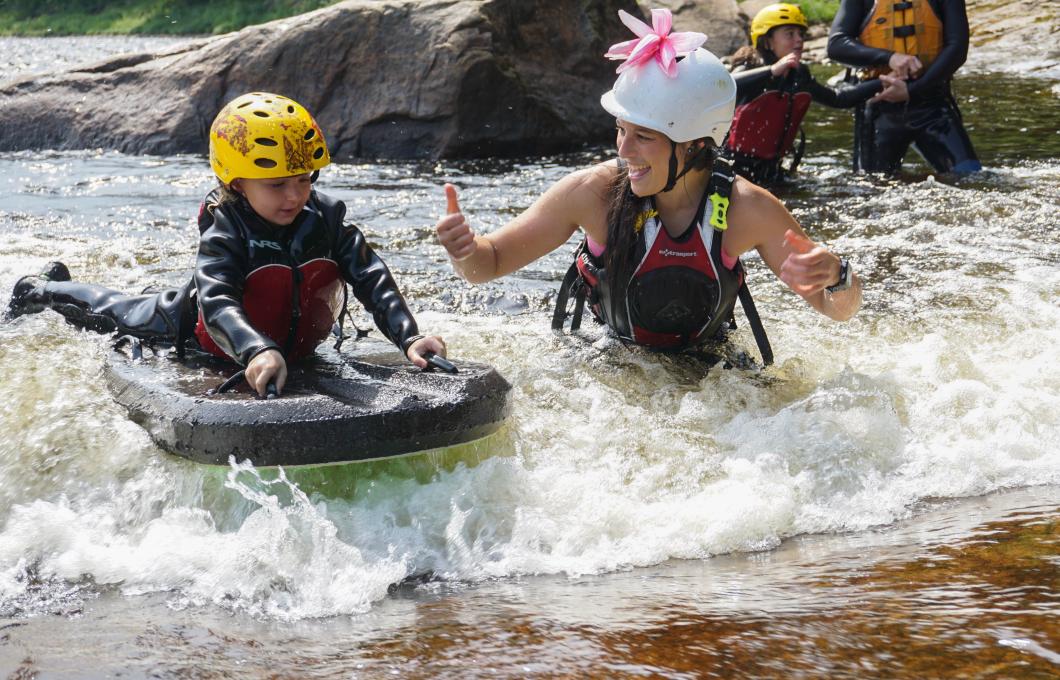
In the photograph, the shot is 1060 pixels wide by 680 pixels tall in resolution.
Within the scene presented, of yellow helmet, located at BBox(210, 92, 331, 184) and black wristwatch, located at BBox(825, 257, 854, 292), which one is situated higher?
yellow helmet, located at BBox(210, 92, 331, 184)

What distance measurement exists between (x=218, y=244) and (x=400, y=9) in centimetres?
856

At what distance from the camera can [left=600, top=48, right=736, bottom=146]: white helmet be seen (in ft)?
14.3

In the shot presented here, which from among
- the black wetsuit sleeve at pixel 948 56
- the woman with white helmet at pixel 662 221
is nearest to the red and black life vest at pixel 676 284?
the woman with white helmet at pixel 662 221

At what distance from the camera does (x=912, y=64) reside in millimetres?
8727

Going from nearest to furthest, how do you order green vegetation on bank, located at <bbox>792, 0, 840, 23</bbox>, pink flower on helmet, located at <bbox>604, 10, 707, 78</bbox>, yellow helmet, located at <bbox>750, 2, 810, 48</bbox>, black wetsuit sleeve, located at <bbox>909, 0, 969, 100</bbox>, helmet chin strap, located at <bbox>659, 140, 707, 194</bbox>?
pink flower on helmet, located at <bbox>604, 10, 707, 78</bbox>, helmet chin strap, located at <bbox>659, 140, 707, 194</bbox>, black wetsuit sleeve, located at <bbox>909, 0, 969, 100</bbox>, yellow helmet, located at <bbox>750, 2, 810, 48</bbox>, green vegetation on bank, located at <bbox>792, 0, 840, 23</bbox>

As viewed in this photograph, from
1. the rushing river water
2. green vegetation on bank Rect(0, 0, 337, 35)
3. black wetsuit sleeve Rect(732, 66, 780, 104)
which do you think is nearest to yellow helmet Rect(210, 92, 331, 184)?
the rushing river water

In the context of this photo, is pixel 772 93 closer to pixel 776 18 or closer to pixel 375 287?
pixel 776 18

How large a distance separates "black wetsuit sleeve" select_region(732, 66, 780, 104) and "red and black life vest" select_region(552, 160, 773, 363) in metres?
4.33

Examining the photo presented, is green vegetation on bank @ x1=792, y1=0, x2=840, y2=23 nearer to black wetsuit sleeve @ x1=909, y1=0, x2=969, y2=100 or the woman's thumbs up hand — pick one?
black wetsuit sleeve @ x1=909, y1=0, x2=969, y2=100

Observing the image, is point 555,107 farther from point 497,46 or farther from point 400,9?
point 400,9

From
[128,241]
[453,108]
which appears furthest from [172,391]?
Result: [453,108]

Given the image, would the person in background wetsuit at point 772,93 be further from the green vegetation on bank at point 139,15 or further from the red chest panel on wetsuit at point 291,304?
the green vegetation on bank at point 139,15

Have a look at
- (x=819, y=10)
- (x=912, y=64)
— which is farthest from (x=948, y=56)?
(x=819, y=10)

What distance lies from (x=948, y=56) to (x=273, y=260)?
6.28 m
